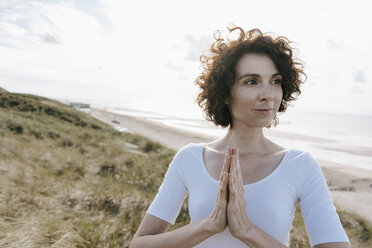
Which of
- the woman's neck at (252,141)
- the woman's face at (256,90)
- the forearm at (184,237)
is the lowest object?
the forearm at (184,237)

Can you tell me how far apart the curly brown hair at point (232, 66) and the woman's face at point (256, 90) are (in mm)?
46

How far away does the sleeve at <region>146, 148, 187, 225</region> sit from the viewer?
185cm

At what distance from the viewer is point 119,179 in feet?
21.2

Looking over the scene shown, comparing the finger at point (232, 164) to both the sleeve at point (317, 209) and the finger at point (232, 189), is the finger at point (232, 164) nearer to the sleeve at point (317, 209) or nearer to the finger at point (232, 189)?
the finger at point (232, 189)

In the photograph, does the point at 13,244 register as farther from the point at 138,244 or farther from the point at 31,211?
the point at 138,244

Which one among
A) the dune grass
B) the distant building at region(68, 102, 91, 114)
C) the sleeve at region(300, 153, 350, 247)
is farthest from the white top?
the distant building at region(68, 102, 91, 114)

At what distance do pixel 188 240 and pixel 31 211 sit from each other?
11.6ft

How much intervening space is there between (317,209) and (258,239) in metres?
0.38

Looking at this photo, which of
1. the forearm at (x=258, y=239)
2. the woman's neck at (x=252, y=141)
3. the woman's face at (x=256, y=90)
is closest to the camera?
the forearm at (x=258, y=239)

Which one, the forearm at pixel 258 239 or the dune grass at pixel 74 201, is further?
the dune grass at pixel 74 201

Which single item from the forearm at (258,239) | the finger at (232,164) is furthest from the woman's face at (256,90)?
the forearm at (258,239)

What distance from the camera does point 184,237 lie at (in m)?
1.58

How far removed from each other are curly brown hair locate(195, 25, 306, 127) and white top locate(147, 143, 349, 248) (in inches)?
21.0

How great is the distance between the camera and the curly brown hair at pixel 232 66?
1.88m
